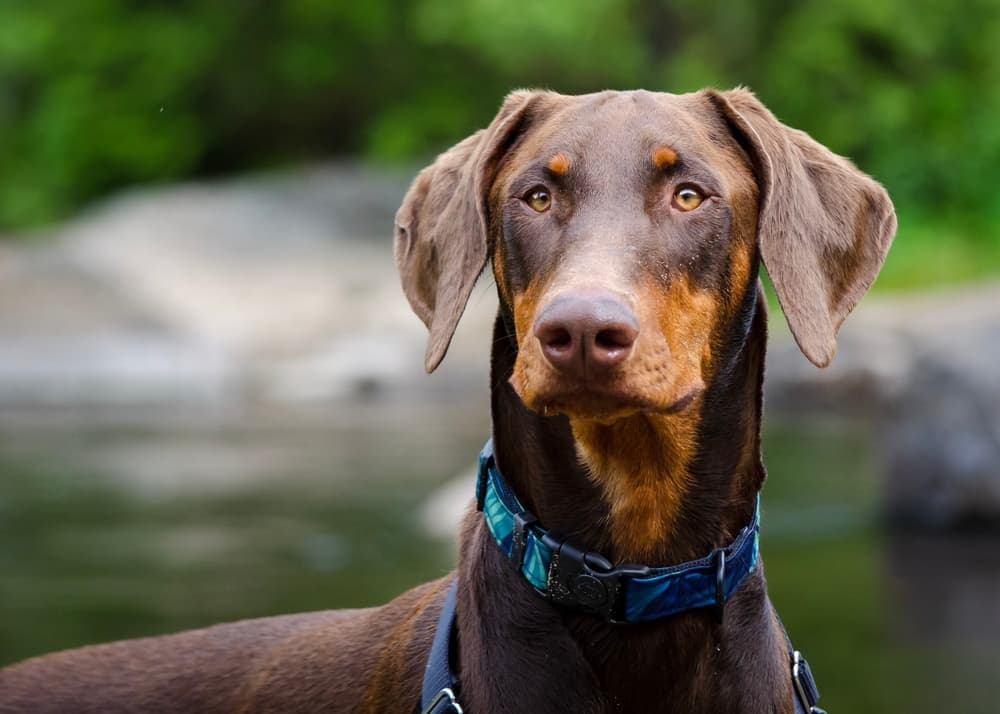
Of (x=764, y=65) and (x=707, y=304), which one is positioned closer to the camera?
(x=707, y=304)

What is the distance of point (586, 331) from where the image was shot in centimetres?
258

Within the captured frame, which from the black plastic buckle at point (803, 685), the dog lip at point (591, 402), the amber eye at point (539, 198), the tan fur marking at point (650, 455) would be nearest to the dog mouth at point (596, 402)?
the dog lip at point (591, 402)

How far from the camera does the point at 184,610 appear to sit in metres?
7.94

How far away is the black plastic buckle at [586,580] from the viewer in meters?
2.84

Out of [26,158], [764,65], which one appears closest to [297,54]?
[26,158]

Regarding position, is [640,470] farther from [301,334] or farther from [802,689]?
[301,334]

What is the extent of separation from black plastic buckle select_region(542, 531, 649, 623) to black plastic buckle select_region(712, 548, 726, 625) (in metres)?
0.13

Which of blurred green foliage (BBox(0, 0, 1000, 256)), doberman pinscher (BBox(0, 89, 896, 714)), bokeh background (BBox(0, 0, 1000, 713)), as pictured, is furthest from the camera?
blurred green foliage (BBox(0, 0, 1000, 256))

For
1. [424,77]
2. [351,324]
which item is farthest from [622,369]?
[424,77]

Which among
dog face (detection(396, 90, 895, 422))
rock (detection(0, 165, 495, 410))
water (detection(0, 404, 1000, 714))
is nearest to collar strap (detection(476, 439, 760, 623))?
dog face (detection(396, 90, 895, 422))

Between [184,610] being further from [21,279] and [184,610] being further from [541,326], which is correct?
[21,279]

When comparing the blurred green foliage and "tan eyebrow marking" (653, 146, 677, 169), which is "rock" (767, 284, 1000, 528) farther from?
the blurred green foliage

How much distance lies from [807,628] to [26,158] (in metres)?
24.0

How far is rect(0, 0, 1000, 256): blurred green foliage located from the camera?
2155cm
